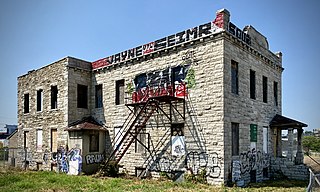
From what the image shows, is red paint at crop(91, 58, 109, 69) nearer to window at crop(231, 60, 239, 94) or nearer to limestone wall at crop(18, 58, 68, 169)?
limestone wall at crop(18, 58, 68, 169)

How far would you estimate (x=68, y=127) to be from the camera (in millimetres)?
21516

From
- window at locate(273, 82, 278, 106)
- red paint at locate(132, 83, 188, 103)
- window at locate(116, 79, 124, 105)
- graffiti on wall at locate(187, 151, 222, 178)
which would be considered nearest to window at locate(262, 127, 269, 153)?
window at locate(273, 82, 278, 106)

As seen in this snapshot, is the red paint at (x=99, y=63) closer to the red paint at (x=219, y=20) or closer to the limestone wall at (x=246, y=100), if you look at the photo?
the red paint at (x=219, y=20)

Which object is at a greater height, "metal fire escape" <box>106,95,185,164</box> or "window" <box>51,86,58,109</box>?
"window" <box>51,86,58,109</box>

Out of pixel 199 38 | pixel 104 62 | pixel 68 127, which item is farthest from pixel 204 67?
pixel 68 127

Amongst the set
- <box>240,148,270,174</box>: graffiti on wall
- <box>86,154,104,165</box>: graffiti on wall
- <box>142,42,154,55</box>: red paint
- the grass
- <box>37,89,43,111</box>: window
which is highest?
<box>142,42,154,55</box>: red paint

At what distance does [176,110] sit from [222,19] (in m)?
5.76

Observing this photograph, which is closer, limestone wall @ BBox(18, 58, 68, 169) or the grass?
the grass

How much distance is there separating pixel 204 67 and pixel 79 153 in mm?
10968

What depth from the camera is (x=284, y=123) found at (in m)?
19.6

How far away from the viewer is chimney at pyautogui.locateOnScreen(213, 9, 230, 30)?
15054 millimetres

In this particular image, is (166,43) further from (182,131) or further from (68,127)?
(68,127)

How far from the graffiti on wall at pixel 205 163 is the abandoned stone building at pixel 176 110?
0.05 m

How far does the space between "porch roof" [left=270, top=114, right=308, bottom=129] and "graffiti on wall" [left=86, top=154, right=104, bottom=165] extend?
1272cm
